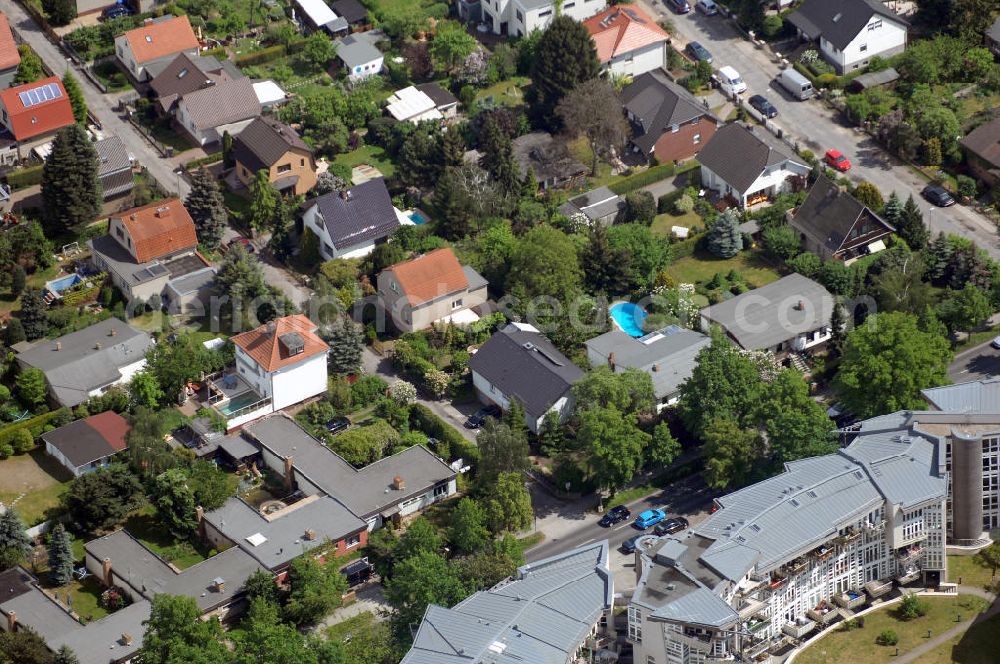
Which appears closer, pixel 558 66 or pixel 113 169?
pixel 113 169

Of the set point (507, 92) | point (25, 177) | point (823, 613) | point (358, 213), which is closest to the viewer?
point (823, 613)

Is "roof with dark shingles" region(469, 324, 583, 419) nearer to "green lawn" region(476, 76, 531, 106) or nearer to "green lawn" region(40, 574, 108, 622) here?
"green lawn" region(40, 574, 108, 622)

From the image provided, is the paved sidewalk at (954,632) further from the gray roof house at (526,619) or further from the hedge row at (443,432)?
the hedge row at (443,432)

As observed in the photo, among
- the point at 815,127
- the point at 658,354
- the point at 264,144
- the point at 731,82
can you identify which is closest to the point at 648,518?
the point at 658,354

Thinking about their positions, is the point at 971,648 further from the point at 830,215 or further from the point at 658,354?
the point at 830,215

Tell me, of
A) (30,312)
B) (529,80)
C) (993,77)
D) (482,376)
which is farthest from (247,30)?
(993,77)

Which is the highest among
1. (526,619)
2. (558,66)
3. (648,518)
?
(558,66)

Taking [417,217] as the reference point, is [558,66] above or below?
above
